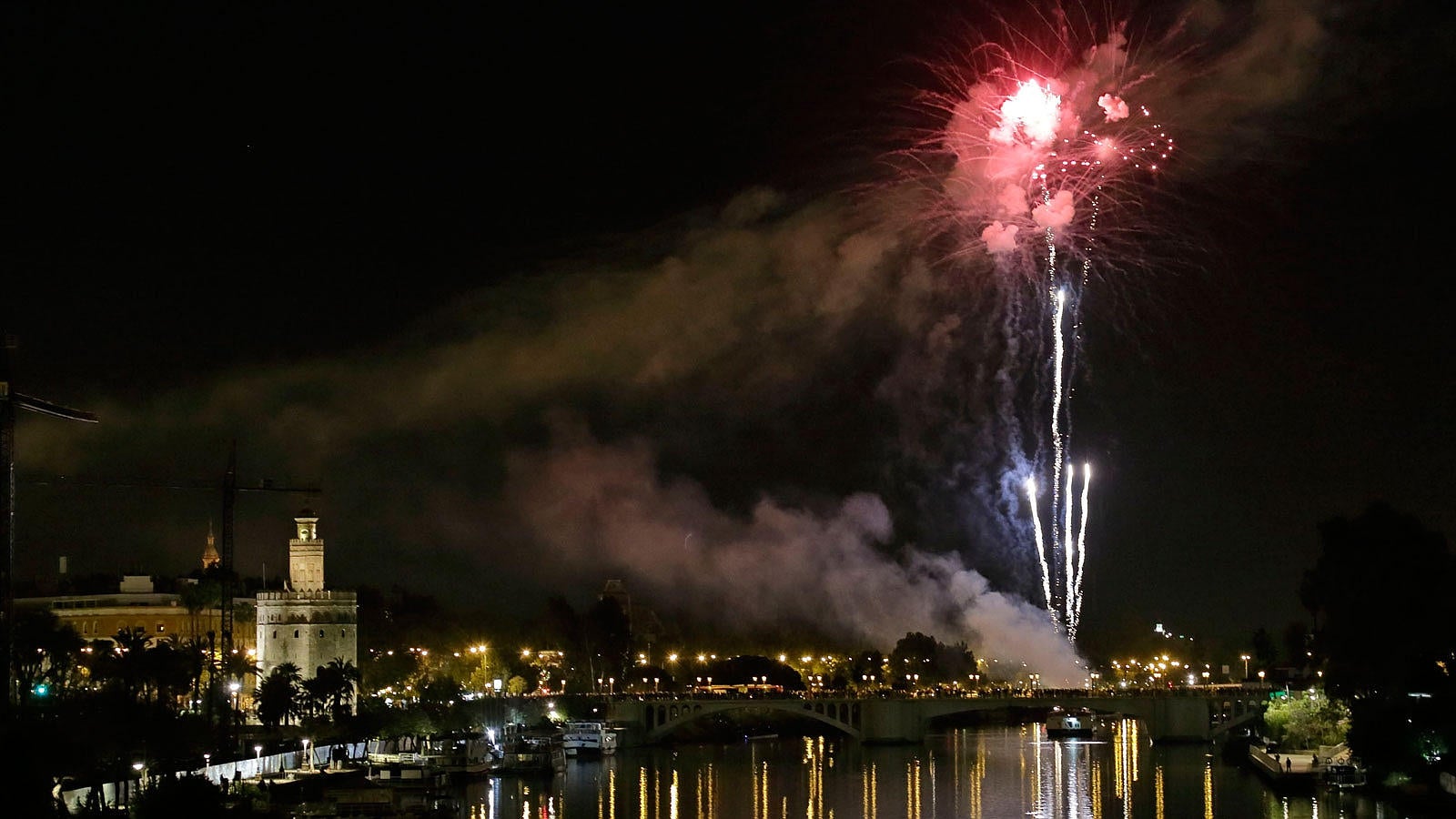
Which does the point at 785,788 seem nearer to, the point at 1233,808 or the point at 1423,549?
the point at 1233,808

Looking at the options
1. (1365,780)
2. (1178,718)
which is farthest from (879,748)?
(1365,780)

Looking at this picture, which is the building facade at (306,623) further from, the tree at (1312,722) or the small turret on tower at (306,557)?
the tree at (1312,722)

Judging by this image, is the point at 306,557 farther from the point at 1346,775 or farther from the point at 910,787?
the point at 1346,775

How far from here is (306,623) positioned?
9306 cm

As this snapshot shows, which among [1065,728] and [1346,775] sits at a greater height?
[1346,775]

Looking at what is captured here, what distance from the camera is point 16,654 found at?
242ft

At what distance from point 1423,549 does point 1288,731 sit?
13118 mm

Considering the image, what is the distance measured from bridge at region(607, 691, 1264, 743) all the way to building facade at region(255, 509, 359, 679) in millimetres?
18584

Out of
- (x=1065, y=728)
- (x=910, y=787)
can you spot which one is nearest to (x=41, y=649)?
(x=910, y=787)

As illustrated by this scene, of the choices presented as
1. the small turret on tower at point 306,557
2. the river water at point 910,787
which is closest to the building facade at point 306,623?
the small turret on tower at point 306,557

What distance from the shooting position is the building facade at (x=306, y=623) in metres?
92.3

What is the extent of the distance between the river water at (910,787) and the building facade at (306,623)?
14.6 m

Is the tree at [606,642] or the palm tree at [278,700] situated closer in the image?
the palm tree at [278,700]

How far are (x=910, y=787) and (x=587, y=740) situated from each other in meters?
26.2
